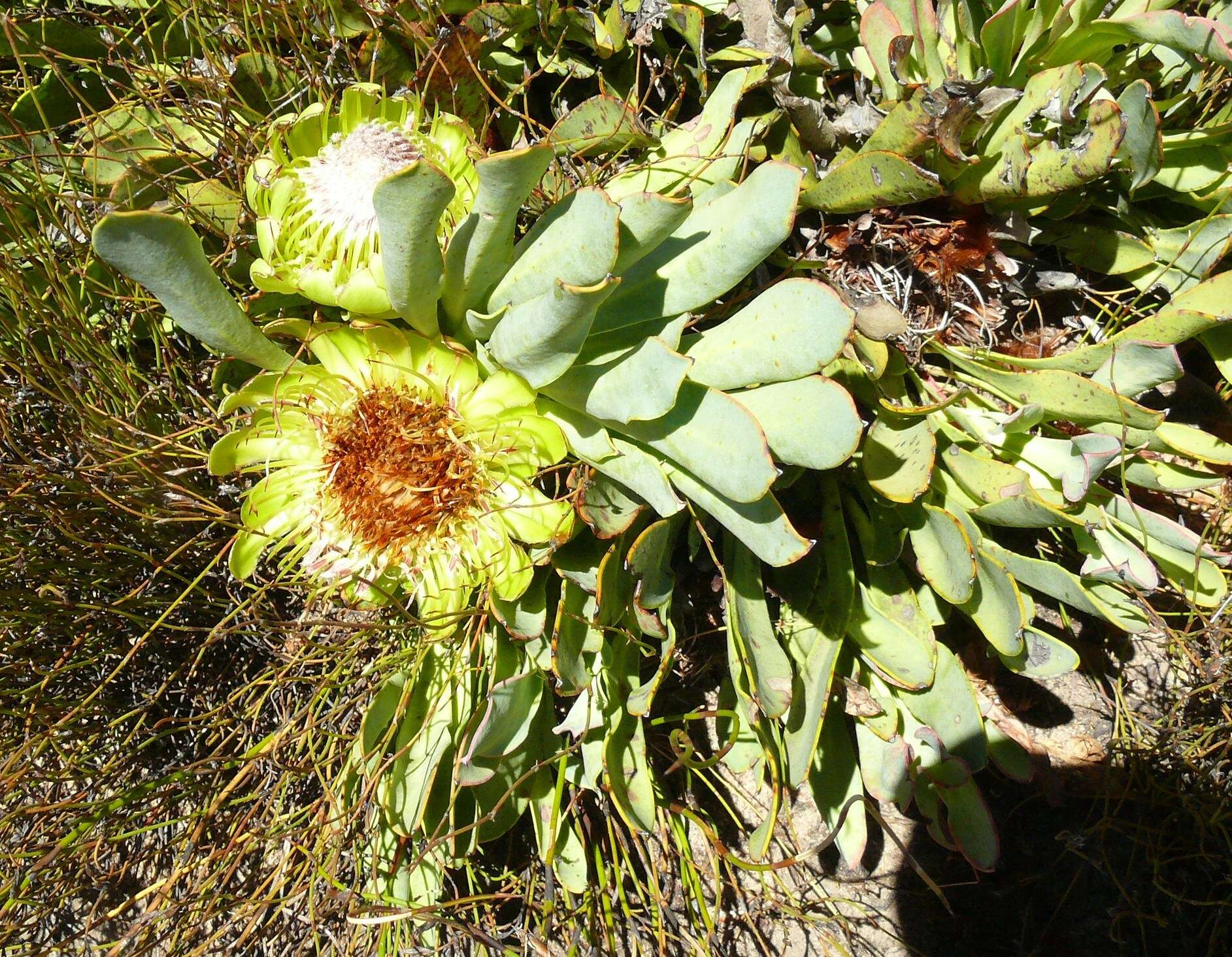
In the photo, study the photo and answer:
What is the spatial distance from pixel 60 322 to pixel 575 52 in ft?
2.91

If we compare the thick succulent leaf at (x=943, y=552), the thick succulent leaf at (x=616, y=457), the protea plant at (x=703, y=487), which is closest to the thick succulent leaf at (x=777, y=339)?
the protea plant at (x=703, y=487)

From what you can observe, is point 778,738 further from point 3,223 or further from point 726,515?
point 3,223

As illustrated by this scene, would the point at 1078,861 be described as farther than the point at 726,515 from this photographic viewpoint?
Yes

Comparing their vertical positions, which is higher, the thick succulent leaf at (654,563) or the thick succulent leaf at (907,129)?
the thick succulent leaf at (907,129)

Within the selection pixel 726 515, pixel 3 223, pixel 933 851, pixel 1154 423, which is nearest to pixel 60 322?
pixel 3 223

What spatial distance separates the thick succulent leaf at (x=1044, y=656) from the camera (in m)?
1.21

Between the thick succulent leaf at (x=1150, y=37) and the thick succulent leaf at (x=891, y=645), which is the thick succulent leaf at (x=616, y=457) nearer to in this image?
the thick succulent leaf at (x=891, y=645)

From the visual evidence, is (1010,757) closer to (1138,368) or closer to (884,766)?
(884,766)

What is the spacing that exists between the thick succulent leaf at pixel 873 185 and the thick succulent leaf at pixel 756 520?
0.43 m

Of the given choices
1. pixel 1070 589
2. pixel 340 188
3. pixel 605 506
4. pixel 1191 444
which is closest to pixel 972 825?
pixel 1070 589

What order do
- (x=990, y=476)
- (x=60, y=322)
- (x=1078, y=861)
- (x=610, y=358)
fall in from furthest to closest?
(x=1078, y=861) → (x=60, y=322) → (x=990, y=476) → (x=610, y=358)

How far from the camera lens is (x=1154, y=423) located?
110 cm

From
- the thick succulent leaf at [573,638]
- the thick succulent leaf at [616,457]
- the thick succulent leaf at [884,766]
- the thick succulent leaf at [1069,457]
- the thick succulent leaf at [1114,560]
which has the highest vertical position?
the thick succulent leaf at [616,457]

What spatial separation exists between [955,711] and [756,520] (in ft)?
1.65
